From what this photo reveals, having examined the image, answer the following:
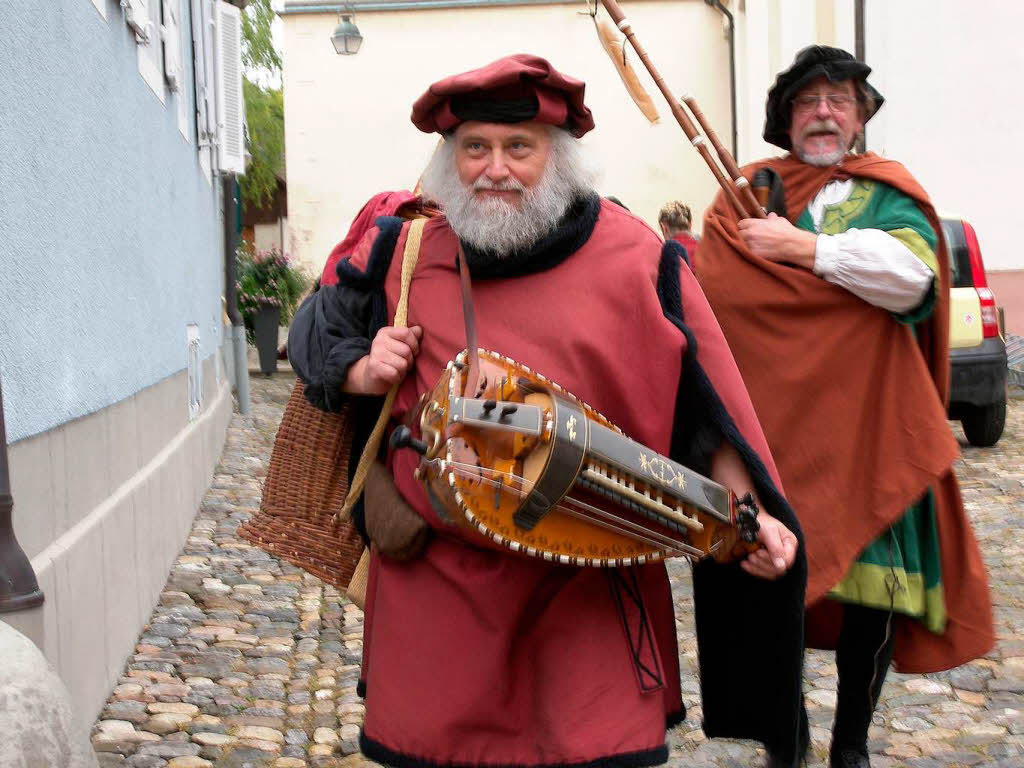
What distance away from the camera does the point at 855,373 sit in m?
3.61

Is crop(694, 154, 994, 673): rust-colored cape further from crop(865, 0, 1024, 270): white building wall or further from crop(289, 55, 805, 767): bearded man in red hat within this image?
crop(865, 0, 1024, 270): white building wall

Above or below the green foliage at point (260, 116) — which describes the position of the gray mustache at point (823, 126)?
below

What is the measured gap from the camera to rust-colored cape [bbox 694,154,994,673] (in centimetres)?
357

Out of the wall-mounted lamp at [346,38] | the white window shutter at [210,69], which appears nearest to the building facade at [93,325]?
the white window shutter at [210,69]

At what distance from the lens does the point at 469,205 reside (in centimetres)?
271

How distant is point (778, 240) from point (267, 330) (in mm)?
15131

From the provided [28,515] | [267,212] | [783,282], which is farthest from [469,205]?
[267,212]

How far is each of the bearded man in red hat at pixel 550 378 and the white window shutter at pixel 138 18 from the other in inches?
141

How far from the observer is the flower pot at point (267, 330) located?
18047 mm

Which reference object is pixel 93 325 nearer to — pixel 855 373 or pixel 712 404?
pixel 855 373

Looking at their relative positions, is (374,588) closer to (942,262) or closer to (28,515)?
(28,515)

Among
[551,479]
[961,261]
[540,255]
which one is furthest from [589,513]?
[961,261]

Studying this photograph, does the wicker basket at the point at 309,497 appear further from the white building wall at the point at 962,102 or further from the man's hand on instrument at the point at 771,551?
the white building wall at the point at 962,102

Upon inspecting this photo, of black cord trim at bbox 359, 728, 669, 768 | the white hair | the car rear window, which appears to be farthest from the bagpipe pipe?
the car rear window
